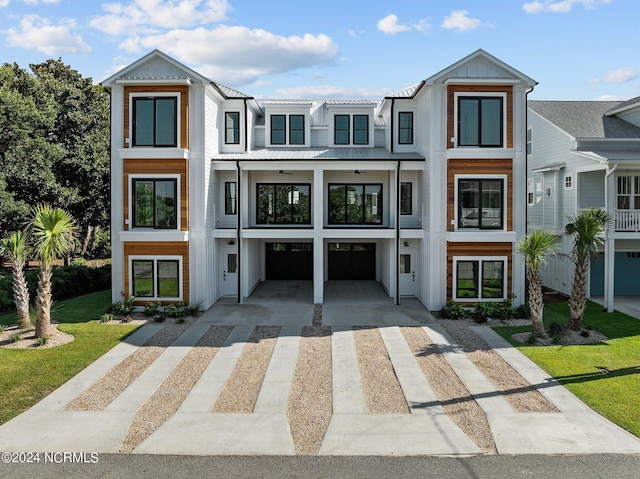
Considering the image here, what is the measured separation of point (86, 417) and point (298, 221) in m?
13.9

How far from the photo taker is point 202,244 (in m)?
18.2

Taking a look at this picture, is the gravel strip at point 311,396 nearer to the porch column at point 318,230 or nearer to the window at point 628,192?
the porch column at point 318,230

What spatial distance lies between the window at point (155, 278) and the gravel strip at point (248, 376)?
440 centimetres

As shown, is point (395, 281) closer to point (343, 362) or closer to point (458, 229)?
point (458, 229)

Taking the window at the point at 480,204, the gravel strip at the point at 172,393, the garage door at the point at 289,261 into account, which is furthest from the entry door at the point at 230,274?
the window at the point at 480,204

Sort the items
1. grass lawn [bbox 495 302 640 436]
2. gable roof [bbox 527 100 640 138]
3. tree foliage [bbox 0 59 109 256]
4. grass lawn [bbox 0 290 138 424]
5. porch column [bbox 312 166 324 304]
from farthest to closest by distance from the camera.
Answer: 1. tree foliage [bbox 0 59 109 256]
2. gable roof [bbox 527 100 640 138]
3. porch column [bbox 312 166 324 304]
4. grass lawn [bbox 0 290 138 424]
5. grass lawn [bbox 495 302 640 436]

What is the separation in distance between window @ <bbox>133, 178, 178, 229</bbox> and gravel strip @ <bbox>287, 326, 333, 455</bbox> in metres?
7.12

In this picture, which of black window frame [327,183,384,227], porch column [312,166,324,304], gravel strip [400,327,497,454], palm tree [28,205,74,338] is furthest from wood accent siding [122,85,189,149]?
gravel strip [400,327,497,454]

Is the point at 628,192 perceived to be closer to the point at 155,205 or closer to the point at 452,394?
the point at 452,394

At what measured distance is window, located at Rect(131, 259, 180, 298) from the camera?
59.5ft

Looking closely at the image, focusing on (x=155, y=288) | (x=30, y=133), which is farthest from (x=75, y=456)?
(x=30, y=133)

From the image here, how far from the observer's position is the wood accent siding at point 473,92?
58.2 ft

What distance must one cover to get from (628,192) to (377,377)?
1560cm

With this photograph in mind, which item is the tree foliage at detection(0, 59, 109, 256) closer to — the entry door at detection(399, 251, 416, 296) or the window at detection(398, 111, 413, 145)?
the window at detection(398, 111, 413, 145)
